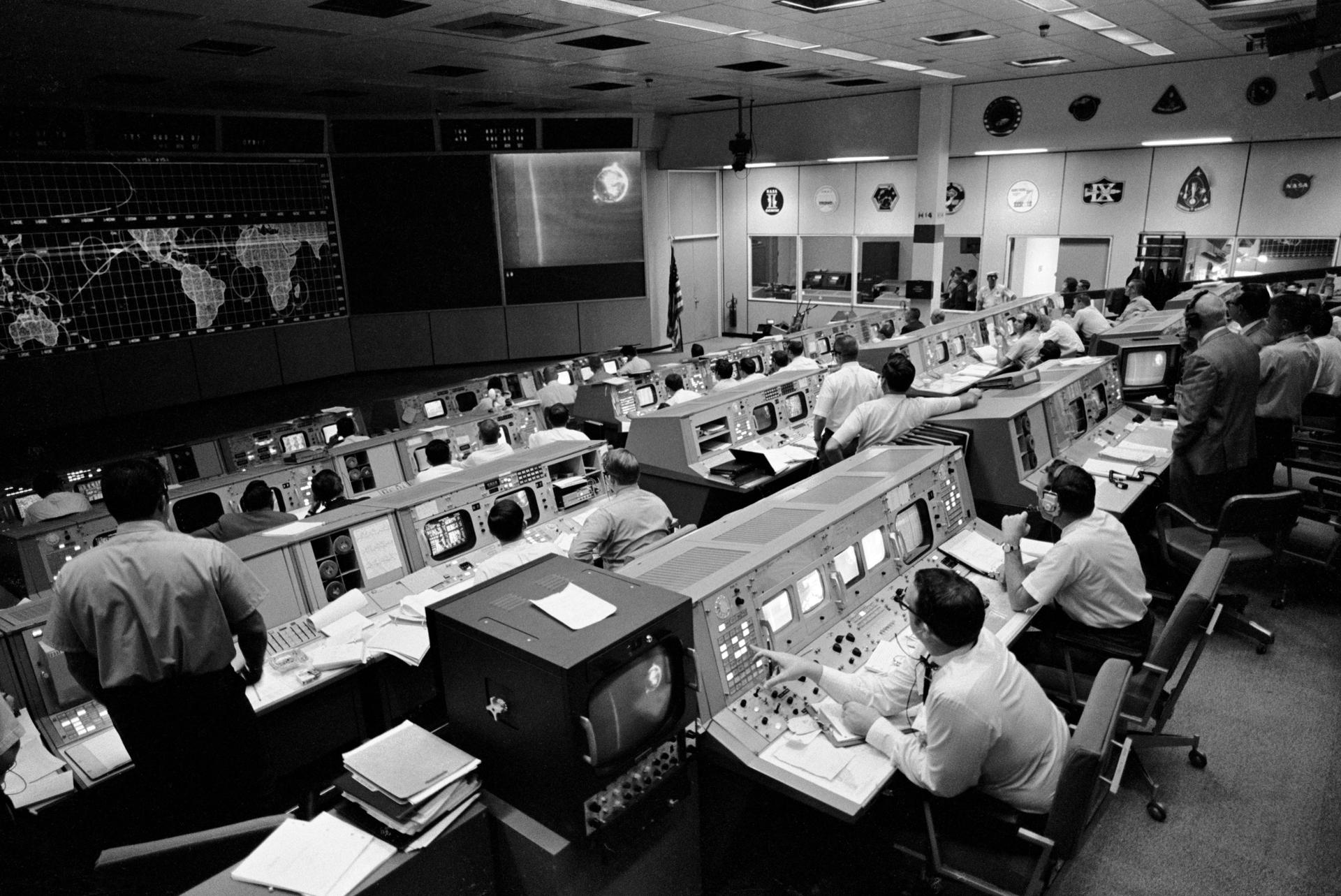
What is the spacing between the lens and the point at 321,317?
12.1m

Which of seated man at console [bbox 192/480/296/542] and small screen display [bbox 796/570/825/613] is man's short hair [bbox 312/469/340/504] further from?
small screen display [bbox 796/570/825/613]

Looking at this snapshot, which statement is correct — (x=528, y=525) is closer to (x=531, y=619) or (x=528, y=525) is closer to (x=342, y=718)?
(x=342, y=718)

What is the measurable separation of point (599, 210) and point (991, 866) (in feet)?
40.3

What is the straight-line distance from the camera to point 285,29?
241 inches

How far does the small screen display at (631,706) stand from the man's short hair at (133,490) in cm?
168

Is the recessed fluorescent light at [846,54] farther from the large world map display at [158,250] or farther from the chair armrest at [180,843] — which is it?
the chair armrest at [180,843]

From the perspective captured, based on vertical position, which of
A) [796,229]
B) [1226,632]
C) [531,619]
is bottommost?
[1226,632]

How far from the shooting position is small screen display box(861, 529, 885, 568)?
3.43 m

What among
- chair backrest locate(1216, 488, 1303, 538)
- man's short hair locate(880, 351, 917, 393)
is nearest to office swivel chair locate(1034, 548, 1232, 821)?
chair backrest locate(1216, 488, 1303, 538)

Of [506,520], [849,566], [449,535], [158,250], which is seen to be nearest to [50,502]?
[449,535]

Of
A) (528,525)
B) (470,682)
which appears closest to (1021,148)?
(528,525)

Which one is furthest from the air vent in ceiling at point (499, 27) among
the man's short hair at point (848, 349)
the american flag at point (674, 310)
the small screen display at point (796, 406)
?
the american flag at point (674, 310)

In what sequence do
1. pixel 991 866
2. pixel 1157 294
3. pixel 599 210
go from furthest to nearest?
pixel 599 210 < pixel 1157 294 < pixel 991 866

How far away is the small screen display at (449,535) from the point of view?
13.3ft
